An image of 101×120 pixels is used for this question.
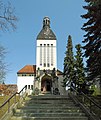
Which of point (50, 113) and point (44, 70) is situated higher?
point (44, 70)

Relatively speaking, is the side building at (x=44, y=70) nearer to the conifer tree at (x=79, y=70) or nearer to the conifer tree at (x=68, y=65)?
the conifer tree at (x=68, y=65)

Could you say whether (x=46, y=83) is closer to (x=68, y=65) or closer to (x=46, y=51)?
(x=46, y=51)

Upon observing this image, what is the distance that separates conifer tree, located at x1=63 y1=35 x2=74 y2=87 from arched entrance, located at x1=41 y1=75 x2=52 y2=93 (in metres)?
4.92

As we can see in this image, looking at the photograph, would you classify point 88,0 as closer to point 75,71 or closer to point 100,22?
point 100,22

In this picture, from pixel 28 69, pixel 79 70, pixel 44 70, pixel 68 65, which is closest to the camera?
pixel 79 70

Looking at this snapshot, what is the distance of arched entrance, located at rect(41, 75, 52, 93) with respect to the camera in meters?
40.8

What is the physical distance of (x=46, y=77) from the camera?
1628 inches

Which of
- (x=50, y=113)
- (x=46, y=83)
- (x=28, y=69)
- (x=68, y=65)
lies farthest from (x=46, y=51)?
(x=50, y=113)

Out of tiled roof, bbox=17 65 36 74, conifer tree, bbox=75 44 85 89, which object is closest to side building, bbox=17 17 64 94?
tiled roof, bbox=17 65 36 74

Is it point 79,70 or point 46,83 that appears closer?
point 79,70

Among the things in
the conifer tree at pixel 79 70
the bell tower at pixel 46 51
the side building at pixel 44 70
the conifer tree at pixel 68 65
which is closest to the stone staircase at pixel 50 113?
the conifer tree at pixel 79 70

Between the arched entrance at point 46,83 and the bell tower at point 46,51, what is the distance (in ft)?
7.77

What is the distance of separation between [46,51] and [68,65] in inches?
355

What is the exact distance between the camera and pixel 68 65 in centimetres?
3659
